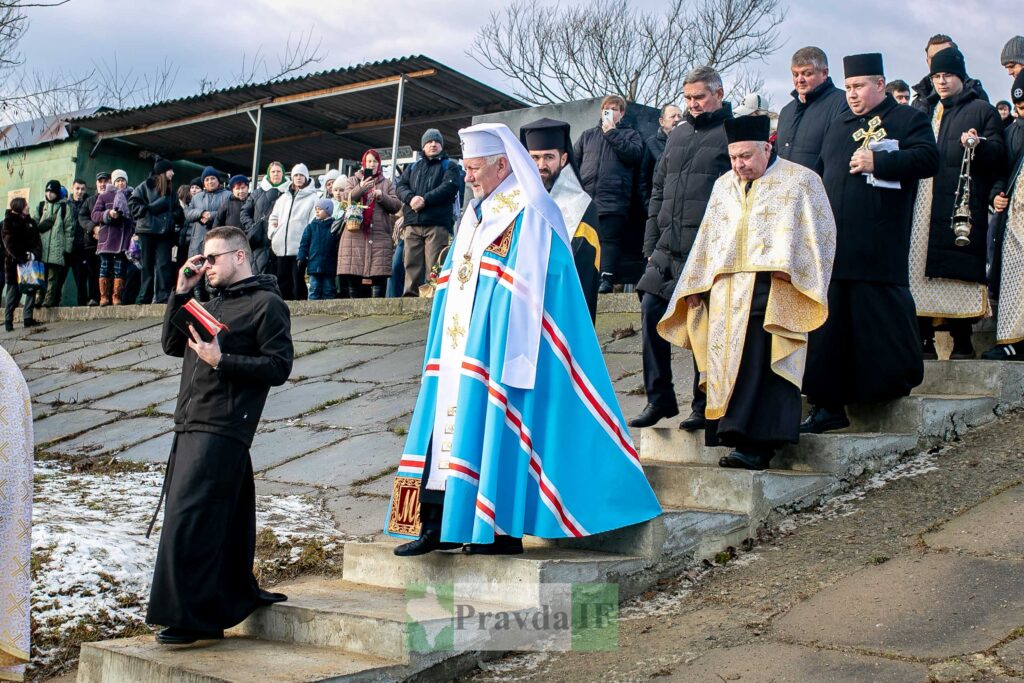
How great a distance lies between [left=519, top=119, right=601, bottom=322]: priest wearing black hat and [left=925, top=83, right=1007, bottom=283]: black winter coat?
6.96ft

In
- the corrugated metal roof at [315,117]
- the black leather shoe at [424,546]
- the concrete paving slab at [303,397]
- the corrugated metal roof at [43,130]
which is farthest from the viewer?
the corrugated metal roof at [43,130]

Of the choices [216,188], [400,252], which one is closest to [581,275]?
[400,252]

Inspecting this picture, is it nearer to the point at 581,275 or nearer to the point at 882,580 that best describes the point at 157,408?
the point at 581,275

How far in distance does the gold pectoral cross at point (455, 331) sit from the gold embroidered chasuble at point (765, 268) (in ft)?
4.13

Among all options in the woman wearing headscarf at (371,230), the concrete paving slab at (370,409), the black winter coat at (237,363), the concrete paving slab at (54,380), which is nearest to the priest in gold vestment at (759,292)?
the black winter coat at (237,363)

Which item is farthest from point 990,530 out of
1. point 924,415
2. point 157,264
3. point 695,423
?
point 157,264

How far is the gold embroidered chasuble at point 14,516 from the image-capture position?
3.94m

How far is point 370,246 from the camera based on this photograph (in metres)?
12.1

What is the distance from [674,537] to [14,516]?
2.60 m

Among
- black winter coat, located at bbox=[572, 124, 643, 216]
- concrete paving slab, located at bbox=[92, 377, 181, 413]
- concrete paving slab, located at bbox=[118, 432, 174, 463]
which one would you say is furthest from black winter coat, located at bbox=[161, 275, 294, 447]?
concrete paving slab, located at bbox=[92, 377, 181, 413]

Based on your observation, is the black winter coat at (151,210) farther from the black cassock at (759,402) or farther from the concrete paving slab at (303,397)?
the black cassock at (759,402)

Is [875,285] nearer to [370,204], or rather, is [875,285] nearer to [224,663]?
[224,663]

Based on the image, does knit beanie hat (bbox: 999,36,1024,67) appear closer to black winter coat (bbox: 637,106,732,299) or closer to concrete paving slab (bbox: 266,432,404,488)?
black winter coat (bbox: 637,106,732,299)

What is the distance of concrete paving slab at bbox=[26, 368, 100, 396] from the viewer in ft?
36.3
